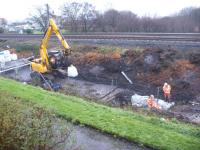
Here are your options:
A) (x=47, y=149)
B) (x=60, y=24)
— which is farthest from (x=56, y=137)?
(x=60, y=24)

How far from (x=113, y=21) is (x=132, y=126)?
34.5 meters

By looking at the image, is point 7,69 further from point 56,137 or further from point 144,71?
point 56,137

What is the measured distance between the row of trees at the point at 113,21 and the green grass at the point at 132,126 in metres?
26.9

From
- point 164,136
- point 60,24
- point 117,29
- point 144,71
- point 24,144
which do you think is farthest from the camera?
point 60,24

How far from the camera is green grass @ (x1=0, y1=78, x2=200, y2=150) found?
8492 millimetres

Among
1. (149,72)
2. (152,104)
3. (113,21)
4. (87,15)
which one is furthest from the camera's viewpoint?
(87,15)

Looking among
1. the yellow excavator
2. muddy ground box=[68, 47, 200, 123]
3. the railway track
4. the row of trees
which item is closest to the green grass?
muddy ground box=[68, 47, 200, 123]

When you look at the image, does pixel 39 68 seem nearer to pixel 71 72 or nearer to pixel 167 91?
pixel 71 72

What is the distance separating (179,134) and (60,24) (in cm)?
4028

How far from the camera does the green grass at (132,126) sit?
27.9 feet

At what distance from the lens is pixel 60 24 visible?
4762cm

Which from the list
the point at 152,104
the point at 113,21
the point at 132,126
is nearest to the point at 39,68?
the point at 152,104

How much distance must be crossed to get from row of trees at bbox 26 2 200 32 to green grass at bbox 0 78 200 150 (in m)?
26.9

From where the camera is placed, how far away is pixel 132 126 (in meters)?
9.52
